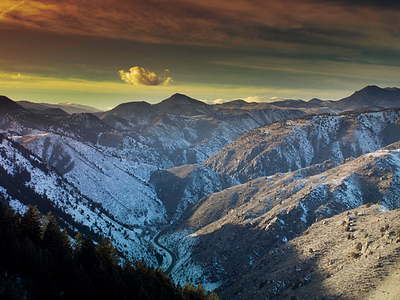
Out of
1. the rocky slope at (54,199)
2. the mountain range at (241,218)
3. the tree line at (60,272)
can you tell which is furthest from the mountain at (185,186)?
the tree line at (60,272)

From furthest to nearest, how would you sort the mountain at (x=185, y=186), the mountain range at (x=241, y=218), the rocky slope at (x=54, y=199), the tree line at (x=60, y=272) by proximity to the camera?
the mountain at (x=185, y=186) < the rocky slope at (x=54, y=199) < the mountain range at (x=241, y=218) < the tree line at (x=60, y=272)

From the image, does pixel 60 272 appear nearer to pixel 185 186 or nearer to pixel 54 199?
pixel 54 199

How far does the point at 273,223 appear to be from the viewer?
3435 inches

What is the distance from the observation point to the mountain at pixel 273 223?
7525 cm

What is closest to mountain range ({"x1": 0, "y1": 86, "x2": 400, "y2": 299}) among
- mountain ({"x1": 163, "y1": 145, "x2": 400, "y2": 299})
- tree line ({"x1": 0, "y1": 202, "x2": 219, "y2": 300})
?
mountain ({"x1": 163, "y1": 145, "x2": 400, "y2": 299})

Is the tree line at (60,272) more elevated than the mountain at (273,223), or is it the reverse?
the tree line at (60,272)

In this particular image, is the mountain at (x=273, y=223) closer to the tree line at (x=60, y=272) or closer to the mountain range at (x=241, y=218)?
the mountain range at (x=241, y=218)

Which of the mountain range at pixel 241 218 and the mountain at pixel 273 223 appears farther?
the mountain at pixel 273 223

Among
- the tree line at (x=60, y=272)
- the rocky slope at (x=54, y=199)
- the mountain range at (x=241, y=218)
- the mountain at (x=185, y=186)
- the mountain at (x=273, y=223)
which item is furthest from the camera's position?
the mountain at (x=185, y=186)

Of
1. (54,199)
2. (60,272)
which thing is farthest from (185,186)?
(60,272)

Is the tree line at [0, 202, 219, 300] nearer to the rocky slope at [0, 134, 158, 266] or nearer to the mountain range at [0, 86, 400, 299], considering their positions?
the mountain range at [0, 86, 400, 299]

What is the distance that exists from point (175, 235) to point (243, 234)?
4446cm

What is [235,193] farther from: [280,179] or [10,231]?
[10,231]

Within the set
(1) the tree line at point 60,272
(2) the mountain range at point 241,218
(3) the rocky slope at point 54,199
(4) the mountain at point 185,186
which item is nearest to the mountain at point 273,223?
(2) the mountain range at point 241,218
